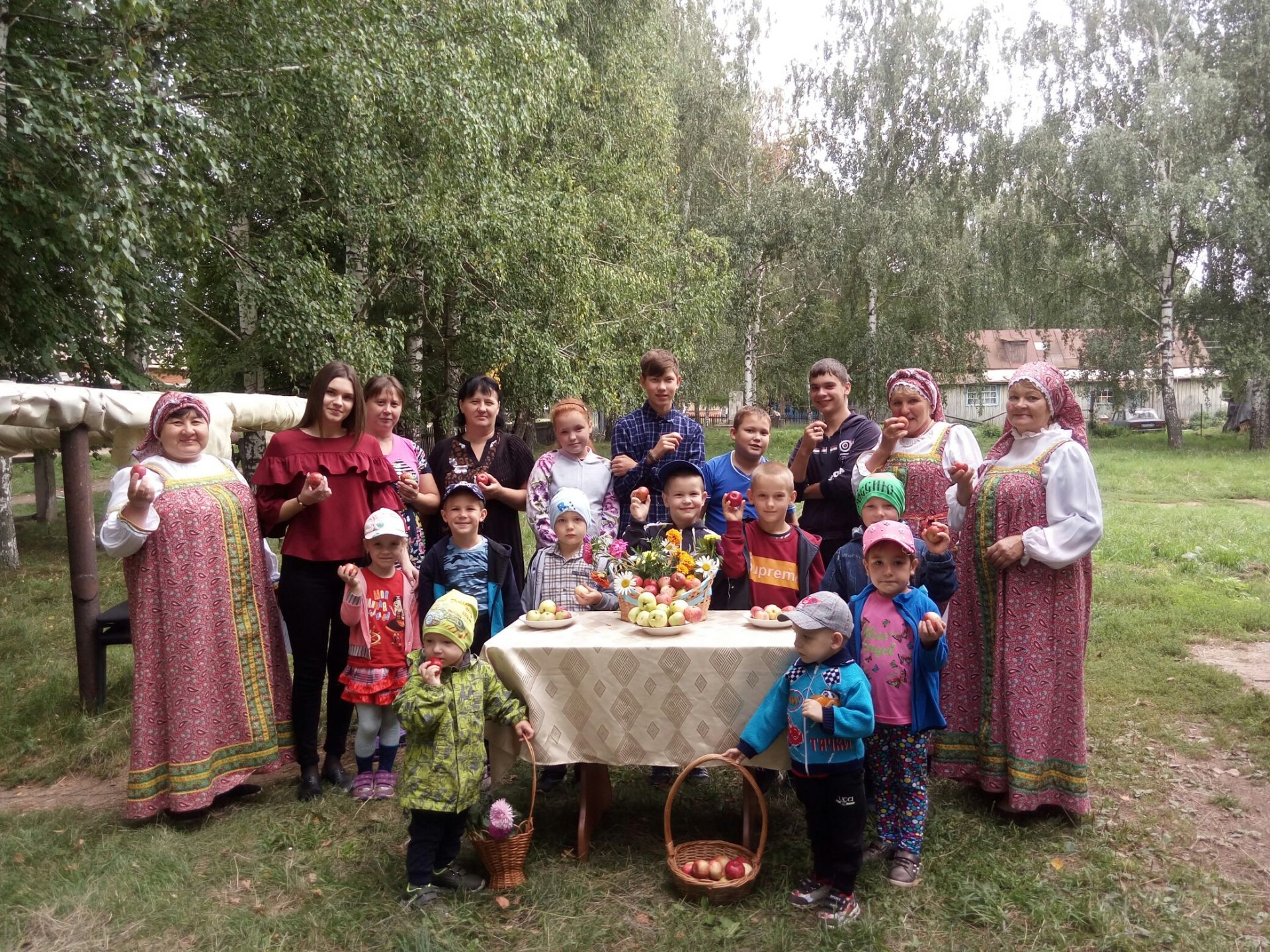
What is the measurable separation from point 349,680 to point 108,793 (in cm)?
179

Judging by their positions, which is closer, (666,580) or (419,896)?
(419,896)

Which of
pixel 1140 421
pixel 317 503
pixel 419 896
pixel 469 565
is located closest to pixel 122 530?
pixel 317 503

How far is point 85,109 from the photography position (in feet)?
21.1

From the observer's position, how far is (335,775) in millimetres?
4566

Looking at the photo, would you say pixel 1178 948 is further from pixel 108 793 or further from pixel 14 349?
pixel 14 349

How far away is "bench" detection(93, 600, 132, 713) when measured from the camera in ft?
18.8

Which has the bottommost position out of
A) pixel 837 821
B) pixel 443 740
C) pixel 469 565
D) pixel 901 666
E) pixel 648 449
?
pixel 837 821

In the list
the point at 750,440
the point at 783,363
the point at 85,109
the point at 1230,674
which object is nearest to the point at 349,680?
the point at 750,440

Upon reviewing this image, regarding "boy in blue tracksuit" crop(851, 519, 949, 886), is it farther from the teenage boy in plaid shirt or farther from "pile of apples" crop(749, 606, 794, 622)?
the teenage boy in plaid shirt

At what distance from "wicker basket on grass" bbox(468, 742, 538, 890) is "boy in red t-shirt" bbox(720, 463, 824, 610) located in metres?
1.39

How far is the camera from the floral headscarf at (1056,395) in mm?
3889

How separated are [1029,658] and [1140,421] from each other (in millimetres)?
36669

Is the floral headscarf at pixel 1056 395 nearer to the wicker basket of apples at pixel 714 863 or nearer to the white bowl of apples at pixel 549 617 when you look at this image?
the wicker basket of apples at pixel 714 863

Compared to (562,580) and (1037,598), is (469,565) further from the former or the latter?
(1037,598)
